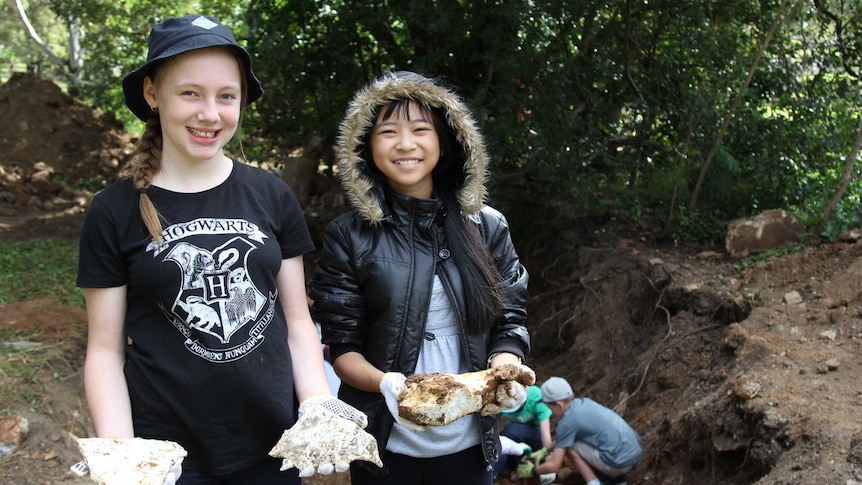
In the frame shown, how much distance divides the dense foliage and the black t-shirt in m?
4.35

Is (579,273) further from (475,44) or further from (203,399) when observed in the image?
(203,399)

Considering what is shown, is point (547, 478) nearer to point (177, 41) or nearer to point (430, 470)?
point (430, 470)

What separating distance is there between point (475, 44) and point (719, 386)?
137 inches

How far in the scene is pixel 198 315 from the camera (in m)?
1.87

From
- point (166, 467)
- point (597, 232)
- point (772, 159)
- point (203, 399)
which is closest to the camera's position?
point (166, 467)

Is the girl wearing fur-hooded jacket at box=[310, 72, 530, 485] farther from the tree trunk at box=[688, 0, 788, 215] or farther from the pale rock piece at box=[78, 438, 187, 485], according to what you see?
the tree trunk at box=[688, 0, 788, 215]

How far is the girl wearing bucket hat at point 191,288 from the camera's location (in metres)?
1.85

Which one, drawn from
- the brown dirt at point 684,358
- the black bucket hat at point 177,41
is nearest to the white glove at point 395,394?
the black bucket hat at point 177,41

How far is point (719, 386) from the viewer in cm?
438

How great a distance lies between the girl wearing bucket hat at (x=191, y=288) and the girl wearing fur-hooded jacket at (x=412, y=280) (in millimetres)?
270

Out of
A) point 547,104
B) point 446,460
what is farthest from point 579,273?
point 446,460

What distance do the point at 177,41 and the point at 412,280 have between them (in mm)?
893

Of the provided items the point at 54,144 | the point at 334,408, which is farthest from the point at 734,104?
the point at 54,144

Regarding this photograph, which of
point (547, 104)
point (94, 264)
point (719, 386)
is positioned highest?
point (547, 104)
